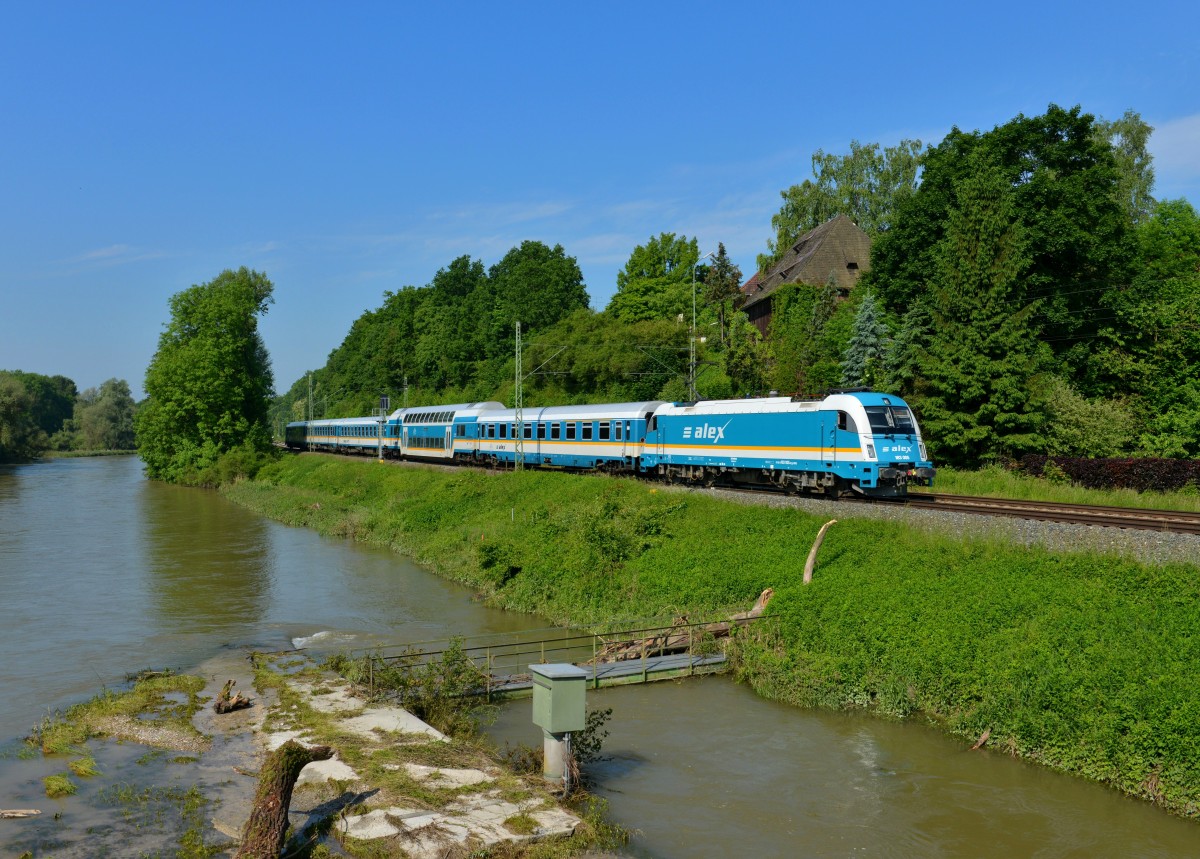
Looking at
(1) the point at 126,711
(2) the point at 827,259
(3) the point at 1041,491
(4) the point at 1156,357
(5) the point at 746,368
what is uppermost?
(2) the point at 827,259

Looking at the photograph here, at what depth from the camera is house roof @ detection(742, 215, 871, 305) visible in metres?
60.7

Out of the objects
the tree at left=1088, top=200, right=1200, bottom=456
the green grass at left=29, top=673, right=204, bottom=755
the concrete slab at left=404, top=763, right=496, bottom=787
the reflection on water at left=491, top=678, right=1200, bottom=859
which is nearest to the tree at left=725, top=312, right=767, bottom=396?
the tree at left=1088, top=200, right=1200, bottom=456

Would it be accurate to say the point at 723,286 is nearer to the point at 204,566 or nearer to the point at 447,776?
the point at 204,566

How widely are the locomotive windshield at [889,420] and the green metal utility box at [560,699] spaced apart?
1573cm

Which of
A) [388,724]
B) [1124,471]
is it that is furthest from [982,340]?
[388,724]

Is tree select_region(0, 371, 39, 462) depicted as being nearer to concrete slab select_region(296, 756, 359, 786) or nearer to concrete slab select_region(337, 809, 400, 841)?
concrete slab select_region(296, 756, 359, 786)

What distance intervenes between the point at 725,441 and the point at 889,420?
7.00m

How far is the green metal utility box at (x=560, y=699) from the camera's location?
11.3 m

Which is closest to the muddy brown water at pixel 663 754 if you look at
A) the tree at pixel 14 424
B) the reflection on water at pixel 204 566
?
the reflection on water at pixel 204 566

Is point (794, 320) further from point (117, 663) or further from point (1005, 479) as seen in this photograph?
point (117, 663)

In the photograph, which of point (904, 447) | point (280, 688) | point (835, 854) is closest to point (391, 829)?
point (835, 854)

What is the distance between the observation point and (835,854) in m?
10.9

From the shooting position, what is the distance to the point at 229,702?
15375 millimetres

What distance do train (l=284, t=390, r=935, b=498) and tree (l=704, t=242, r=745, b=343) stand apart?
20.6 meters
